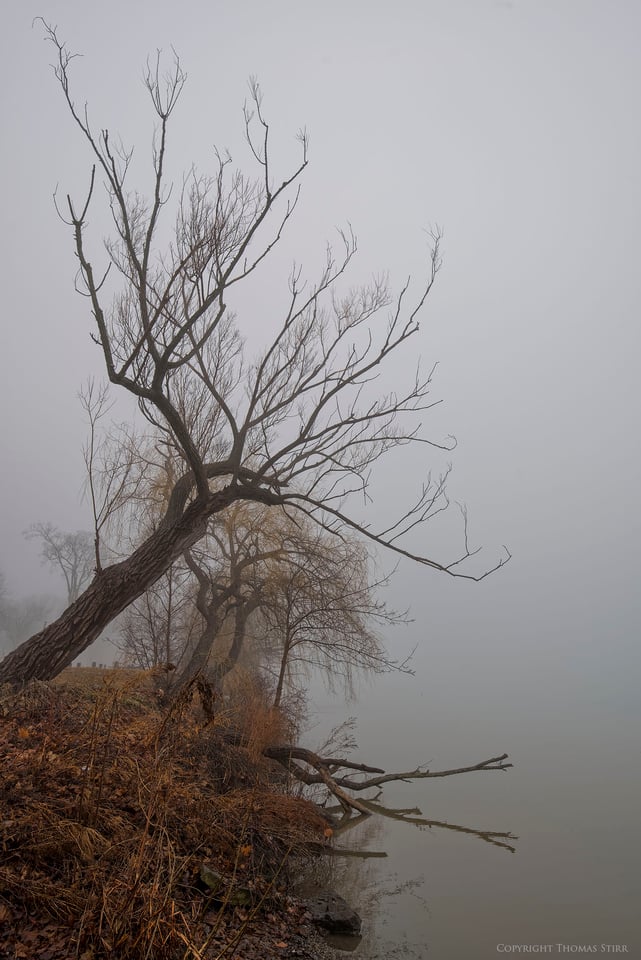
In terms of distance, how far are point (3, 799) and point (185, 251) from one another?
5869 mm

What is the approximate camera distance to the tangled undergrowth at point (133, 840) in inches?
119

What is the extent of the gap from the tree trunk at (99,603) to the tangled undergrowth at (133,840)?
39 centimetres

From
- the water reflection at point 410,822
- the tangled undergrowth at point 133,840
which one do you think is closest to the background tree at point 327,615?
the water reflection at point 410,822

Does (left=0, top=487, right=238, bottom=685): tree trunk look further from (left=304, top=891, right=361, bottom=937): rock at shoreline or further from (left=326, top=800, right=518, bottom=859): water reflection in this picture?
(left=326, top=800, right=518, bottom=859): water reflection

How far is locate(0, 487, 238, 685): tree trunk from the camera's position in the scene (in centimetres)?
701

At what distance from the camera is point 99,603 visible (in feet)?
23.5

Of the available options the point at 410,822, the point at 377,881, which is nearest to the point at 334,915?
the point at 377,881

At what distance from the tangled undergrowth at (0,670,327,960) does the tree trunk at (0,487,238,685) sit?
387mm

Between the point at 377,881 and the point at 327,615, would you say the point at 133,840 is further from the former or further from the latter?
the point at 327,615

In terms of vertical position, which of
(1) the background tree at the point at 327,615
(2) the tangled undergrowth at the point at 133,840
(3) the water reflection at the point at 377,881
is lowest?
(2) the tangled undergrowth at the point at 133,840

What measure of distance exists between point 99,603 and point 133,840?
3.93 metres

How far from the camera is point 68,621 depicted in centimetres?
710

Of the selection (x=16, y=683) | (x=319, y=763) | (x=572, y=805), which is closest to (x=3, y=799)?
(x=16, y=683)

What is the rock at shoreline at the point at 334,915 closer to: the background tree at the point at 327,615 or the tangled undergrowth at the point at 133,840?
the tangled undergrowth at the point at 133,840
